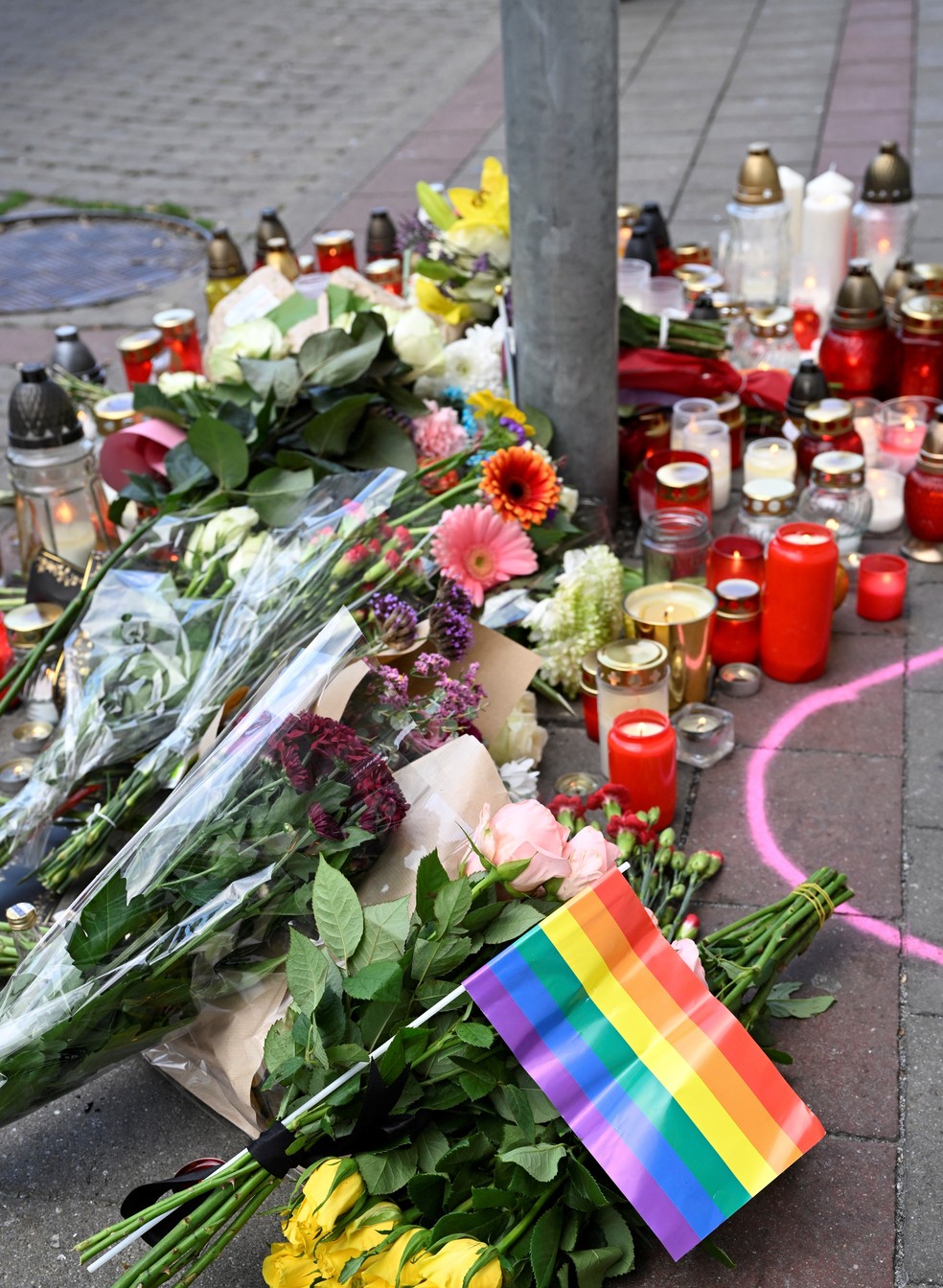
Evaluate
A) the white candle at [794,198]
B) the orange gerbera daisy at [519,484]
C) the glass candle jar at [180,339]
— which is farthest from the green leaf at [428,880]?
the white candle at [794,198]

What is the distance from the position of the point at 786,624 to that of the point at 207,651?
1.07 metres

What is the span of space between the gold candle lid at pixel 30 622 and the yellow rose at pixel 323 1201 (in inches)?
57.4

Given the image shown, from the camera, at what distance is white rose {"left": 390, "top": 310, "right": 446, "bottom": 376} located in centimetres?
279

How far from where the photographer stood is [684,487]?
2.73m

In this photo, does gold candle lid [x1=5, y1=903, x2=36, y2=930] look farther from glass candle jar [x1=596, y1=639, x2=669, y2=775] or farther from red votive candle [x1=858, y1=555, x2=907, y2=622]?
red votive candle [x1=858, y1=555, x2=907, y2=622]

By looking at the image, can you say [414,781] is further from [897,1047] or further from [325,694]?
[897,1047]

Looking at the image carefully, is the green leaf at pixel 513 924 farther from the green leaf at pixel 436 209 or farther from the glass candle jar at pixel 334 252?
the glass candle jar at pixel 334 252

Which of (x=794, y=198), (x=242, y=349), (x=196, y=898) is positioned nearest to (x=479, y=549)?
(x=242, y=349)

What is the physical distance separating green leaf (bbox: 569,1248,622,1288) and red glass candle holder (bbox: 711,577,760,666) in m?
1.31

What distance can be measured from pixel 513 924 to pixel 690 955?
23 cm

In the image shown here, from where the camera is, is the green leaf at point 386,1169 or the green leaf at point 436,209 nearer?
the green leaf at point 386,1169

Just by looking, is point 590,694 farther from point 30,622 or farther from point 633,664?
point 30,622

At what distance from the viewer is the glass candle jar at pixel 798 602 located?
2455 mm

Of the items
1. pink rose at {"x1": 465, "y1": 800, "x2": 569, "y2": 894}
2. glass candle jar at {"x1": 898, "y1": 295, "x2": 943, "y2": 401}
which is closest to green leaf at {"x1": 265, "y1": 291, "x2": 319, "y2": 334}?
glass candle jar at {"x1": 898, "y1": 295, "x2": 943, "y2": 401}
